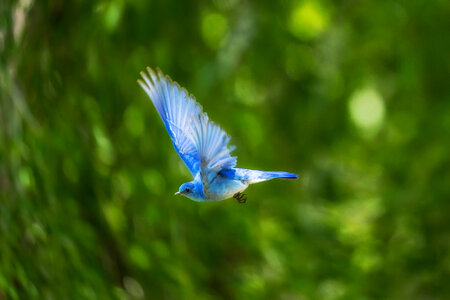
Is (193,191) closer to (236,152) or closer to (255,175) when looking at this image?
(255,175)

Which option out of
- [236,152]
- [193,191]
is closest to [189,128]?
[193,191]

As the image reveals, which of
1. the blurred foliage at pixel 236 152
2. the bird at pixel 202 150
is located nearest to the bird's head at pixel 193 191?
the bird at pixel 202 150

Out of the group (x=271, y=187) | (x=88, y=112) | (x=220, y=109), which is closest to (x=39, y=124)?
(x=88, y=112)

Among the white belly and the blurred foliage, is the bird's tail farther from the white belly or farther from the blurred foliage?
the blurred foliage

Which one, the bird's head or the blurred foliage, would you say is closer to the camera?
the bird's head

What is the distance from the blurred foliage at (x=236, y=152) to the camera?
1869 millimetres

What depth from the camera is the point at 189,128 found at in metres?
0.93

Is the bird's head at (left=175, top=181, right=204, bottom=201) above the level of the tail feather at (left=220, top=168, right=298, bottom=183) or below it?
below

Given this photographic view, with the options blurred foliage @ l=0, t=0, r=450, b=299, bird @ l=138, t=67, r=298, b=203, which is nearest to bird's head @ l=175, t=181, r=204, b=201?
bird @ l=138, t=67, r=298, b=203

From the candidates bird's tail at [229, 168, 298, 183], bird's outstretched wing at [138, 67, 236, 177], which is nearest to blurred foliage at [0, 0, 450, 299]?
bird's outstretched wing at [138, 67, 236, 177]

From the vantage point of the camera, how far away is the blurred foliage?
1.87m

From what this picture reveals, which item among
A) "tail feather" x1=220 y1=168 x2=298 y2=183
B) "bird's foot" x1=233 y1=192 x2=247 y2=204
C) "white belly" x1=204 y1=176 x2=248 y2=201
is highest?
"tail feather" x1=220 y1=168 x2=298 y2=183

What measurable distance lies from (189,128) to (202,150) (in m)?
0.14

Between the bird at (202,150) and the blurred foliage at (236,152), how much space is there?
612 mm
